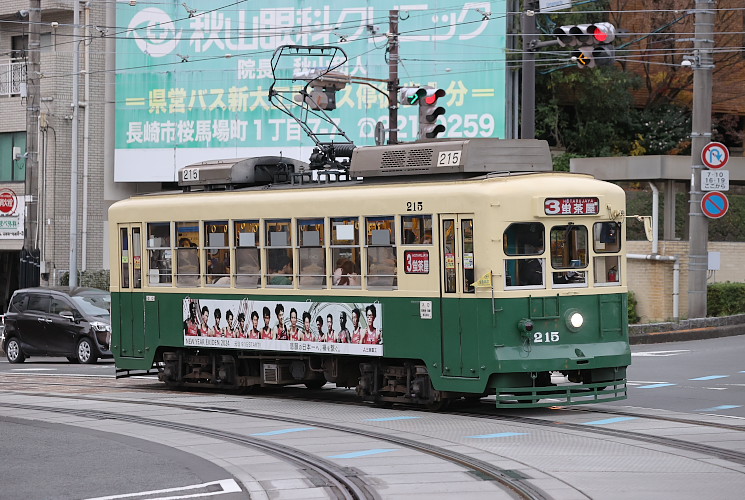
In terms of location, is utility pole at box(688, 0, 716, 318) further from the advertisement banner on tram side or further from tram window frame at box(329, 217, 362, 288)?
tram window frame at box(329, 217, 362, 288)

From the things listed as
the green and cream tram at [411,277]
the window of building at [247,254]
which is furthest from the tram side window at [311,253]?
the window of building at [247,254]

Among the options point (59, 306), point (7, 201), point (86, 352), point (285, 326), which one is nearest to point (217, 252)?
point (285, 326)

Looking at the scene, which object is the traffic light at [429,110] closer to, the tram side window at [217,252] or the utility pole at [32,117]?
the tram side window at [217,252]

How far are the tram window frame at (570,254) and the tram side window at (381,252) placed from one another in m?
1.95

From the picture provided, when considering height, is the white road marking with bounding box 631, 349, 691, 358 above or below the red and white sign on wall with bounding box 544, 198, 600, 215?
below

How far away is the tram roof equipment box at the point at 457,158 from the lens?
614 inches

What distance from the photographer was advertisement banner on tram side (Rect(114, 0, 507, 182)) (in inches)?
1421

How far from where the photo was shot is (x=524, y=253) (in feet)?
49.5

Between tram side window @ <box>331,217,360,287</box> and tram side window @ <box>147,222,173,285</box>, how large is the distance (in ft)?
10.9

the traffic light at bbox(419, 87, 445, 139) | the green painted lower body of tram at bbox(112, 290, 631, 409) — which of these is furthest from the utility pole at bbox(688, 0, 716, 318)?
the green painted lower body of tram at bbox(112, 290, 631, 409)

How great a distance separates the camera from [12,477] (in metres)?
11.4

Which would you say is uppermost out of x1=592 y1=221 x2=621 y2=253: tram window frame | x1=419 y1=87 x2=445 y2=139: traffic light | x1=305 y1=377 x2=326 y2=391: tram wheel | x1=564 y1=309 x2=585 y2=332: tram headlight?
x1=419 y1=87 x2=445 y2=139: traffic light

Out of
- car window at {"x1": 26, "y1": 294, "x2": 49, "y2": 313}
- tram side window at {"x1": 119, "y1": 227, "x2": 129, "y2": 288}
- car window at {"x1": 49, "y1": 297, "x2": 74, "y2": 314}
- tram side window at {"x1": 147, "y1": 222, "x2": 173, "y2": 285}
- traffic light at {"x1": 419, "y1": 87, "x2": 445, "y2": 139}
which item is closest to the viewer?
tram side window at {"x1": 147, "y1": 222, "x2": 173, "y2": 285}

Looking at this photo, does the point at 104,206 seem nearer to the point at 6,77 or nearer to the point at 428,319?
the point at 6,77
